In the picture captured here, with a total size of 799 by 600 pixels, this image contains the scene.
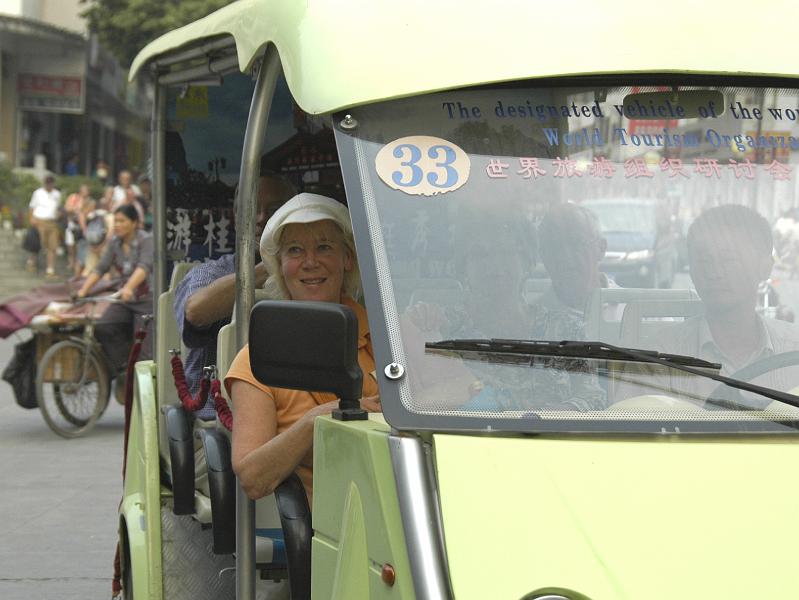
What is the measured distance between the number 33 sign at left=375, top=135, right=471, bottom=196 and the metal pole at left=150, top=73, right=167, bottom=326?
249 centimetres

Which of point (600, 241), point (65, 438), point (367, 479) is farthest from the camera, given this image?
point (65, 438)

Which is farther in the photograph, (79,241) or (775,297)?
(79,241)

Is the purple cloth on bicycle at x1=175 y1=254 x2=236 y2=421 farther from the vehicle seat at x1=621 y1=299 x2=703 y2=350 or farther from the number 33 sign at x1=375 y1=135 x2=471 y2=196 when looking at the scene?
the vehicle seat at x1=621 y1=299 x2=703 y2=350

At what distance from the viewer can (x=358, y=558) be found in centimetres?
284

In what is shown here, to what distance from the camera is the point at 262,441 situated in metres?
3.69

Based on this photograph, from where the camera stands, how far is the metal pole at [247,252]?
12.1 feet

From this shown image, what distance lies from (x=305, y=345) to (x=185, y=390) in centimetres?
220

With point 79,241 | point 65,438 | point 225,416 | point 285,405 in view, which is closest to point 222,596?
point 225,416

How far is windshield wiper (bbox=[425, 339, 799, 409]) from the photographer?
293cm

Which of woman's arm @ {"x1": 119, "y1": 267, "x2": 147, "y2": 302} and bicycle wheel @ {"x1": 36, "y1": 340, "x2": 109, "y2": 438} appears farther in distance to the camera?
woman's arm @ {"x1": 119, "y1": 267, "x2": 147, "y2": 302}

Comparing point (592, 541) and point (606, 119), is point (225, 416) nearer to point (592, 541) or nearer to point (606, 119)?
point (606, 119)

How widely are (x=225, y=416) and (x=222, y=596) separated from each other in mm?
751

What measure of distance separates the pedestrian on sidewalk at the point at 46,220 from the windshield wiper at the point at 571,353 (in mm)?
28402

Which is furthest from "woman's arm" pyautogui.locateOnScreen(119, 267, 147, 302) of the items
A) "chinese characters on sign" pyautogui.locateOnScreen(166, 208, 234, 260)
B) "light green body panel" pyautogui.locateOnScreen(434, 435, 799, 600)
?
"light green body panel" pyautogui.locateOnScreen(434, 435, 799, 600)
